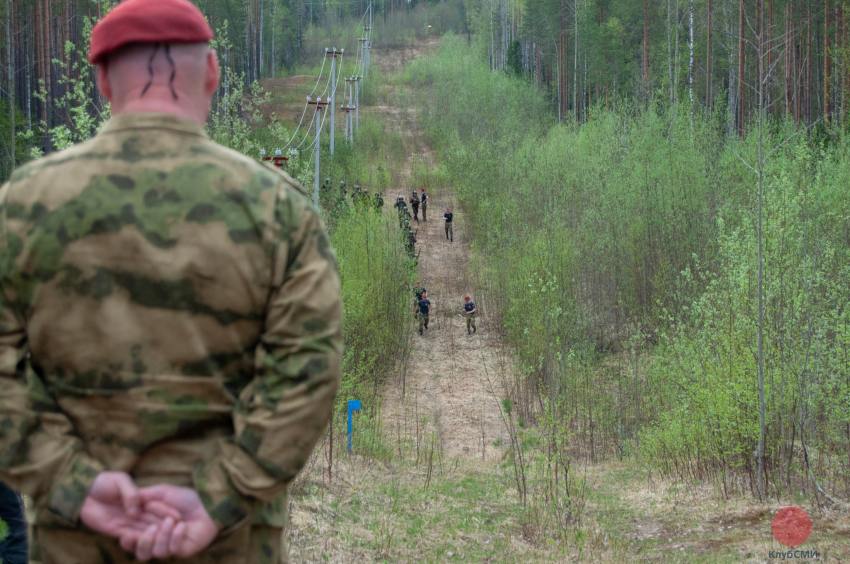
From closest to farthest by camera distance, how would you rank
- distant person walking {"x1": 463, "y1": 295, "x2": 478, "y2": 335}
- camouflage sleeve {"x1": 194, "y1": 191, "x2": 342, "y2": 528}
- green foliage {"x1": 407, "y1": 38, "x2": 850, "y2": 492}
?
camouflage sleeve {"x1": 194, "y1": 191, "x2": 342, "y2": 528} → green foliage {"x1": 407, "y1": 38, "x2": 850, "y2": 492} → distant person walking {"x1": 463, "y1": 295, "x2": 478, "y2": 335}

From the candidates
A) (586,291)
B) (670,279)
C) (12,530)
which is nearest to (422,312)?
(586,291)

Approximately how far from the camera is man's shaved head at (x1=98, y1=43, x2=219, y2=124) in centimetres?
224

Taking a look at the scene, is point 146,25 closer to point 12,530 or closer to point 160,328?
point 160,328

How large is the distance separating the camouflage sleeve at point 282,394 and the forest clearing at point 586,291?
510 mm

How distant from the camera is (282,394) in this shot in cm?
214

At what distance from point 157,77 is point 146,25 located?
0.39 ft

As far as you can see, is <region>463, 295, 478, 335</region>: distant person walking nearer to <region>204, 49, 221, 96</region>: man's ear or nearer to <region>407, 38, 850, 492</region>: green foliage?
<region>407, 38, 850, 492</region>: green foliage

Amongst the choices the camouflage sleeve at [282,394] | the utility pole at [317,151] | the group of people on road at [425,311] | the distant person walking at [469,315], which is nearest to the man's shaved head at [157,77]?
the camouflage sleeve at [282,394]

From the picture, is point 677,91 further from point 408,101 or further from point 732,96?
point 408,101

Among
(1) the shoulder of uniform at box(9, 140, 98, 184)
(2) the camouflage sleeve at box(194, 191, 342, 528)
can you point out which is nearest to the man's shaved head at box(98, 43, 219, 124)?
(1) the shoulder of uniform at box(9, 140, 98, 184)

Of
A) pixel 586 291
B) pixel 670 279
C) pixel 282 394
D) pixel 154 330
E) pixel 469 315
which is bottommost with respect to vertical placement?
pixel 469 315

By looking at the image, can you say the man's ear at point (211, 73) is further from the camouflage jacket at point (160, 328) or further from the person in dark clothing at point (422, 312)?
the person in dark clothing at point (422, 312)

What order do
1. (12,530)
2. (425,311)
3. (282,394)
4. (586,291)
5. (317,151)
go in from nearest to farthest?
(282,394)
(12,530)
(317,151)
(586,291)
(425,311)

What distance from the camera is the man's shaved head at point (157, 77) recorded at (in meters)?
2.24
